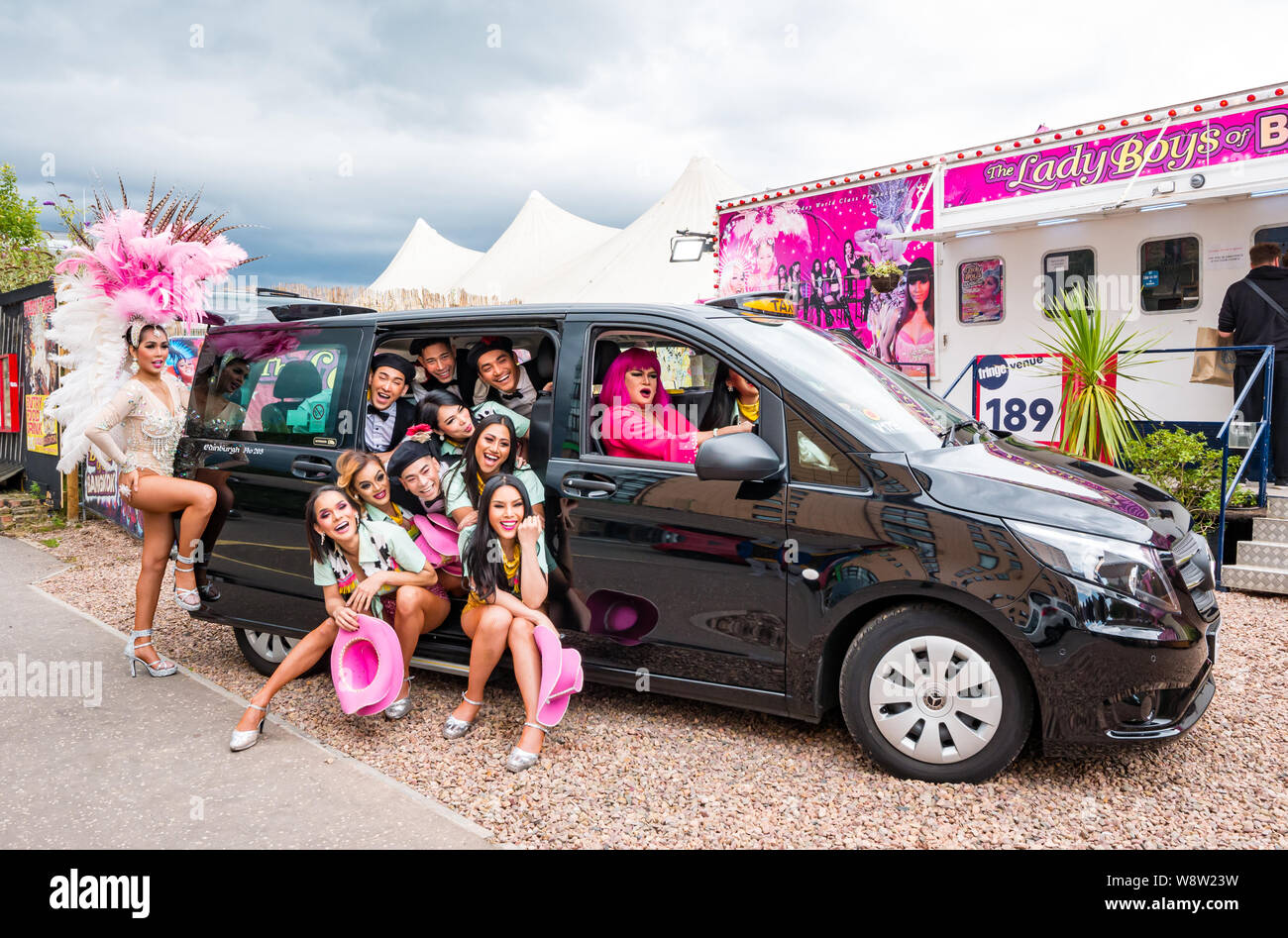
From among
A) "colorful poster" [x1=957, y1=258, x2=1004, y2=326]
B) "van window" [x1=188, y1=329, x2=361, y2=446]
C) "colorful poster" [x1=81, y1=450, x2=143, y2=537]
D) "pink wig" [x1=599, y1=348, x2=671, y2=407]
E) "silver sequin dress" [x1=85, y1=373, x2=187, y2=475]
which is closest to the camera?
"pink wig" [x1=599, y1=348, x2=671, y2=407]

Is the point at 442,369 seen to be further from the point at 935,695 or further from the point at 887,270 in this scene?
the point at 887,270

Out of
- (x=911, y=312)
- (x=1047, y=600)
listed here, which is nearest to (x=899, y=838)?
(x=1047, y=600)

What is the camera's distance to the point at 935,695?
338 centimetres

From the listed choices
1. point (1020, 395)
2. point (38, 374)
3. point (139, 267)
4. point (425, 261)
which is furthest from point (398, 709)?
point (425, 261)

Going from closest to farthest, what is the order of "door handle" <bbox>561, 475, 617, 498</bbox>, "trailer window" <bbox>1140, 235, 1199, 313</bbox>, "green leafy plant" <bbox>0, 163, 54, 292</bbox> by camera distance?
"door handle" <bbox>561, 475, 617, 498</bbox> → "trailer window" <bbox>1140, 235, 1199, 313</bbox> → "green leafy plant" <bbox>0, 163, 54, 292</bbox>

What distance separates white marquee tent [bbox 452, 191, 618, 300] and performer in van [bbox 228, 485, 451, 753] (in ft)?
96.7

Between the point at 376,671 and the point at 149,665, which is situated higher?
the point at 376,671

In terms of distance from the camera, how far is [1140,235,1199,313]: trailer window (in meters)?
8.38

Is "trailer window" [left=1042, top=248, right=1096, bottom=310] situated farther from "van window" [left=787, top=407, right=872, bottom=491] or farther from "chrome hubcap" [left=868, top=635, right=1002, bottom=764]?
"chrome hubcap" [left=868, top=635, right=1002, bottom=764]

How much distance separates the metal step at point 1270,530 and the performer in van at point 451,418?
570 cm

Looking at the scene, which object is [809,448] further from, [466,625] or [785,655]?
[466,625]

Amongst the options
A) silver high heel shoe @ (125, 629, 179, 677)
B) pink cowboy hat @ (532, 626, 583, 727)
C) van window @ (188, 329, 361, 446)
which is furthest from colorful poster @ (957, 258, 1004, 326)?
silver high heel shoe @ (125, 629, 179, 677)

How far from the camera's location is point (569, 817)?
3326mm

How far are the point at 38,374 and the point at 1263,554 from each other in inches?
546
